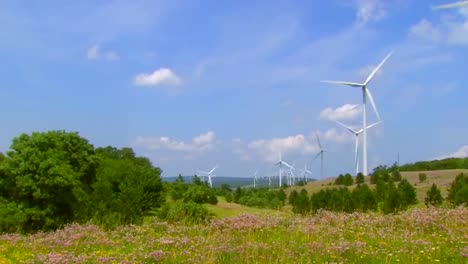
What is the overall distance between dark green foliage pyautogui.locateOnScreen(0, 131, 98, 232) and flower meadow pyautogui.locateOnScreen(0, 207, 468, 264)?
84.3ft

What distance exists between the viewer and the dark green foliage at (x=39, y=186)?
38406 millimetres

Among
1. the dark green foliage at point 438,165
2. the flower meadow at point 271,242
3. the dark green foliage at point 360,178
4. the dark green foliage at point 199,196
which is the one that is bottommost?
the flower meadow at point 271,242

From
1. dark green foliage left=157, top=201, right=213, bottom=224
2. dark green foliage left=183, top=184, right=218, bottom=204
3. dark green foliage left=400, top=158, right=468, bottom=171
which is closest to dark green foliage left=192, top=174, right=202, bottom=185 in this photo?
dark green foliage left=183, top=184, right=218, bottom=204

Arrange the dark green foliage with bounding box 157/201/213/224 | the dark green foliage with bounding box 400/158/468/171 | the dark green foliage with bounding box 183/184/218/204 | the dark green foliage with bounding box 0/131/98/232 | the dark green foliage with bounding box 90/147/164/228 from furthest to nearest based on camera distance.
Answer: the dark green foliage with bounding box 400/158/468/171 < the dark green foliage with bounding box 183/184/218/204 < the dark green foliage with bounding box 90/147/164/228 < the dark green foliage with bounding box 0/131/98/232 < the dark green foliage with bounding box 157/201/213/224

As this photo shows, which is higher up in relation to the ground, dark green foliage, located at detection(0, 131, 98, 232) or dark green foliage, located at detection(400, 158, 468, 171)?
dark green foliage, located at detection(400, 158, 468, 171)

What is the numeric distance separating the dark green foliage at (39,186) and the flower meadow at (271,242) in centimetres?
2570

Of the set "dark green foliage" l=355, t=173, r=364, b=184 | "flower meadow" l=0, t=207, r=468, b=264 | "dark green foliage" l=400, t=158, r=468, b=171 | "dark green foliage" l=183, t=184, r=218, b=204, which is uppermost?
"dark green foliage" l=400, t=158, r=468, b=171

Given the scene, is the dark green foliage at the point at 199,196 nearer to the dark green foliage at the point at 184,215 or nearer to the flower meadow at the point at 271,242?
the dark green foliage at the point at 184,215

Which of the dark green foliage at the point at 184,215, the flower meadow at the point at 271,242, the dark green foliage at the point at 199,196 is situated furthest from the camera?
the dark green foliage at the point at 199,196

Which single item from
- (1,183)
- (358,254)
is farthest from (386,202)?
(358,254)

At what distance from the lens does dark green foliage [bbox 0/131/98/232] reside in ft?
126

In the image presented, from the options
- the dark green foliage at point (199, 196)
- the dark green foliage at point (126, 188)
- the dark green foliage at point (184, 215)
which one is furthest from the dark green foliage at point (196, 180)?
the dark green foliage at point (184, 215)

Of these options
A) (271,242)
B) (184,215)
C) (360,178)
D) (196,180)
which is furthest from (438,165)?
(271,242)

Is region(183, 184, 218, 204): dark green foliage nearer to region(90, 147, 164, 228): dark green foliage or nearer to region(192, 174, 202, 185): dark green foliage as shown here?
region(90, 147, 164, 228): dark green foliage
